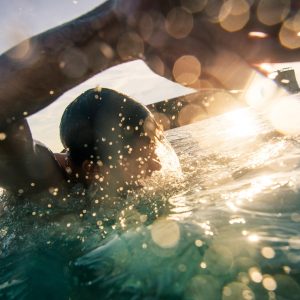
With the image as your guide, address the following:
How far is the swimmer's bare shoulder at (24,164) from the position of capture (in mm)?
3225

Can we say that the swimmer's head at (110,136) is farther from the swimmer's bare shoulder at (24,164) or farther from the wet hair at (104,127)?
the swimmer's bare shoulder at (24,164)

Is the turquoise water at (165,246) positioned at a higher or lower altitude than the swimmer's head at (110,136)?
lower

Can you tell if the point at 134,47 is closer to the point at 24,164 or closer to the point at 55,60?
the point at 55,60

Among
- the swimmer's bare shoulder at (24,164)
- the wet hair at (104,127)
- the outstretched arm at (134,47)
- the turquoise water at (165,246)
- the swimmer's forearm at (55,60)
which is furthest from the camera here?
the wet hair at (104,127)

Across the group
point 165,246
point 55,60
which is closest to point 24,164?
point 55,60

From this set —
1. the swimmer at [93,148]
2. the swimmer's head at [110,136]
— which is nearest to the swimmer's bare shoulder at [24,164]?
the swimmer at [93,148]

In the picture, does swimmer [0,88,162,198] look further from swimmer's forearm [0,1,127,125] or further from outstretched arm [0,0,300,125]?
outstretched arm [0,0,300,125]

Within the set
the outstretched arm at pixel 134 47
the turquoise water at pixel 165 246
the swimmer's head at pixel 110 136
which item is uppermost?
the outstretched arm at pixel 134 47

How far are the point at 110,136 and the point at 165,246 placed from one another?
1.55 metres

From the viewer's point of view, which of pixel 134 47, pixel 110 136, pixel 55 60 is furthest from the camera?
pixel 110 136

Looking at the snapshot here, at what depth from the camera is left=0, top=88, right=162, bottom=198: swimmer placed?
3303 mm

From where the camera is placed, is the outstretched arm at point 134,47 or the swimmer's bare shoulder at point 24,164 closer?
the outstretched arm at point 134,47

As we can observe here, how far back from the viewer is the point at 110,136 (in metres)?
3.35

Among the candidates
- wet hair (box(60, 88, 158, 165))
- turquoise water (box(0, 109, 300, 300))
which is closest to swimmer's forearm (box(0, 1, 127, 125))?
wet hair (box(60, 88, 158, 165))
